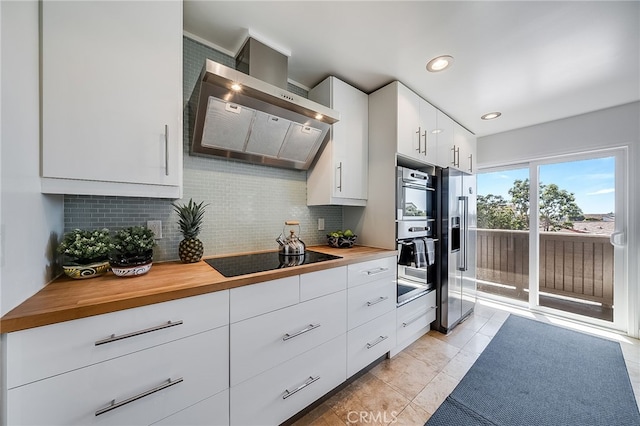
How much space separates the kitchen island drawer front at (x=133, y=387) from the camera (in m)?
0.69

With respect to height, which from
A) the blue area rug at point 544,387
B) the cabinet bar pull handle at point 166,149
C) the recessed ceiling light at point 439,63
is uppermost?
the recessed ceiling light at point 439,63

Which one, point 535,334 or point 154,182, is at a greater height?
point 154,182

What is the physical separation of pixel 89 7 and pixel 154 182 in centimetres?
76

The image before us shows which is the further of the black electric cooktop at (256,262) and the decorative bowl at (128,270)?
the black electric cooktop at (256,262)

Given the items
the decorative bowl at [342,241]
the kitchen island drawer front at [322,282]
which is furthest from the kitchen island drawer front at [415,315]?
the kitchen island drawer front at [322,282]

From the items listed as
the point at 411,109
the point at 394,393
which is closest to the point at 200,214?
the point at 394,393

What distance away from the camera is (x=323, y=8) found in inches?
50.1

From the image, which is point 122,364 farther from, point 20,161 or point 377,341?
point 377,341

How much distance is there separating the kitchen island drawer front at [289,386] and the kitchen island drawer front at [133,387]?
0.54 ft

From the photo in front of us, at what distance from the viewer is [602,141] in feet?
7.89

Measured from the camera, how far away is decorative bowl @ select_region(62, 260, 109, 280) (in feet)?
3.27

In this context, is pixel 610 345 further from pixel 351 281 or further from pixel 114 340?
pixel 114 340

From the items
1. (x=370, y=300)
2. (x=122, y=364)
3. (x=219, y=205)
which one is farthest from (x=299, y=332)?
(x=219, y=205)

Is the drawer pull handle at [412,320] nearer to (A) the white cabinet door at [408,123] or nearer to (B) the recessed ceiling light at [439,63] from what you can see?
(A) the white cabinet door at [408,123]
